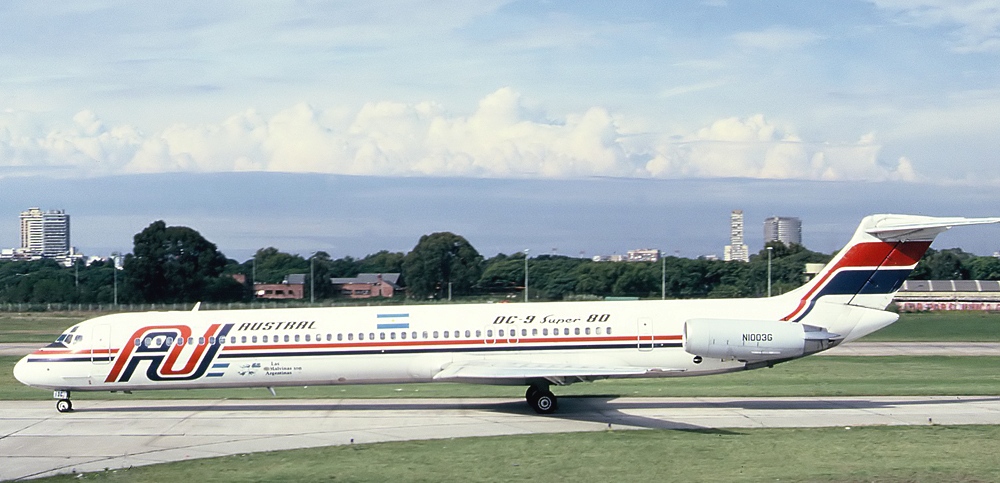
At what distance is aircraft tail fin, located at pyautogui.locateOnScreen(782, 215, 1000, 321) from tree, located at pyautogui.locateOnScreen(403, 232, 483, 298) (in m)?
47.0

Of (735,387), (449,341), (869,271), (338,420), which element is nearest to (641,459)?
(449,341)

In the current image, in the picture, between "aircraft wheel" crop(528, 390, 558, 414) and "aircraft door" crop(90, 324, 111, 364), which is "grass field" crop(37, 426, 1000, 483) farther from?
"aircraft door" crop(90, 324, 111, 364)

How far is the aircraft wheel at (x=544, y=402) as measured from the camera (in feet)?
75.9

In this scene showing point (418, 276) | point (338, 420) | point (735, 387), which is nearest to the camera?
point (338, 420)

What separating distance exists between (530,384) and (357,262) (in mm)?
67057

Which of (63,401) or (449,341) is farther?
(63,401)

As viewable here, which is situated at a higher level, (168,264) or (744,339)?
(168,264)

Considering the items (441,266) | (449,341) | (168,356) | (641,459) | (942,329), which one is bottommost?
(641,459)

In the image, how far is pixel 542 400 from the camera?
2317cm

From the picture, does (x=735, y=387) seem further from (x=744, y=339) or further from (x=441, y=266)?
(x=441, y=266)

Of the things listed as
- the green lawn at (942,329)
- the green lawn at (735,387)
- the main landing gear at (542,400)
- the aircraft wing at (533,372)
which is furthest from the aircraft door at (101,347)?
the green lawn at (942,329)

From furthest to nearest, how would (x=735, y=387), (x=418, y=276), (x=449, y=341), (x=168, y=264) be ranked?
(x=418, y=276) < (x=168, y=264) < (x=735, y=387) < (x=449, y=341)

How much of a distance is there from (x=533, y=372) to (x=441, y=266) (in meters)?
51.8

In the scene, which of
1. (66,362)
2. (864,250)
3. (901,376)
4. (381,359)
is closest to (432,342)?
(381,359)
